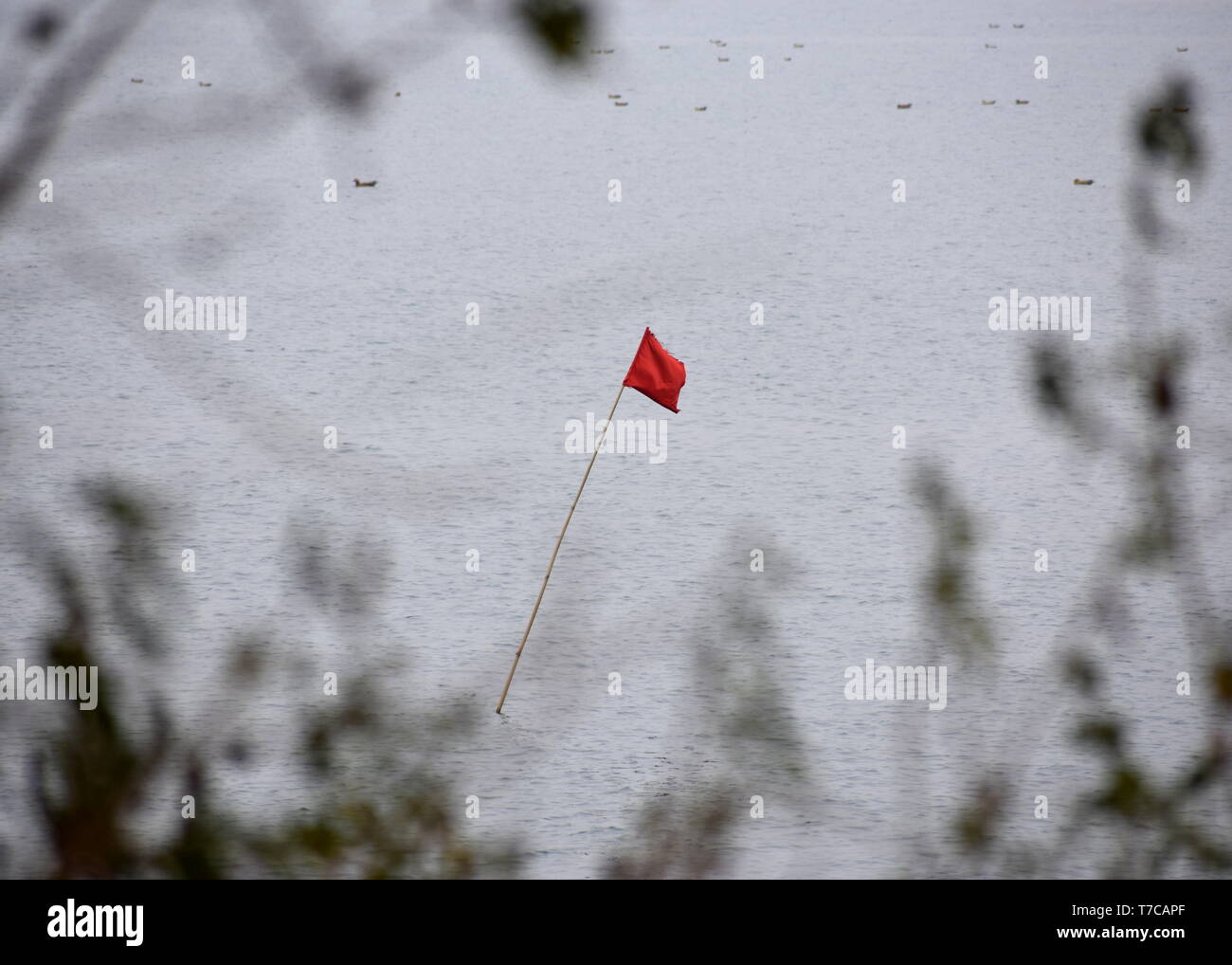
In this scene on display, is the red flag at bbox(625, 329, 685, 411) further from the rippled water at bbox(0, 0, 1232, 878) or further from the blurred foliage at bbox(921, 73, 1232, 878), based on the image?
the blurred foliage at bbox(921, 73, 1232, 878)

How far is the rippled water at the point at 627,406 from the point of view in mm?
3420

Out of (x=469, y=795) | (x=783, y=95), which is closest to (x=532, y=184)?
(x=783, y=95)

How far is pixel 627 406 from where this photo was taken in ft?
22.5

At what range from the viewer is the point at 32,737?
1.43m

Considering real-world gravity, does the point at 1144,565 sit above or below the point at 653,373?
below

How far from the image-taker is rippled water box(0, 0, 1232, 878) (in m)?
3.42

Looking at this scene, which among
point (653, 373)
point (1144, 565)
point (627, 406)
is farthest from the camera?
point (627, 406)

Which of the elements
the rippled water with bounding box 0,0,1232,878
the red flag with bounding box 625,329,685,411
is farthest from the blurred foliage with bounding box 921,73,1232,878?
the red flag with bounding box 625,329,685,411

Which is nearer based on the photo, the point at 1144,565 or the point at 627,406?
the point at 1144,565

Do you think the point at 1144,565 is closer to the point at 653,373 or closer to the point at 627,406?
the point at 653,373

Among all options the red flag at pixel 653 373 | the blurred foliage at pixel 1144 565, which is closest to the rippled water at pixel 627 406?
the blurred foliage at pixel 1144 565

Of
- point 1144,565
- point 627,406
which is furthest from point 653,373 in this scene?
point 627,406

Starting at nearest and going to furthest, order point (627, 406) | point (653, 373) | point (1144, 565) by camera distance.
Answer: point (1144, 565), point (653, 373), point (627, 406)

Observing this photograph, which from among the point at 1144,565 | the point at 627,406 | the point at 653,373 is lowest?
the point at 1144,565
